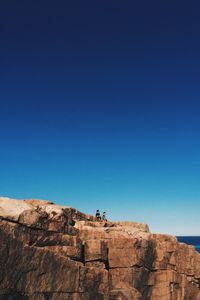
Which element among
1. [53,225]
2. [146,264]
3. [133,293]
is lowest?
[133,293]

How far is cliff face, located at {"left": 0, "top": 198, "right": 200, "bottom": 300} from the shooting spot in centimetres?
2419

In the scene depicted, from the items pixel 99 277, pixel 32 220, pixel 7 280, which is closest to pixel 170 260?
pixel 99 277

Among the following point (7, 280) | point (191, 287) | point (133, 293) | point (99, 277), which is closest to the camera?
point (7, 280)

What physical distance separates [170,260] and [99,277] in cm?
1736

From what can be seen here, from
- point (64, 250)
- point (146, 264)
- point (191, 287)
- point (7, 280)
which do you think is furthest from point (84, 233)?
point (191, 287)

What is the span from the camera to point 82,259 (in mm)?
34625

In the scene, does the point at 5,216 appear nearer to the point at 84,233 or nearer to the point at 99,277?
the point at 99,277

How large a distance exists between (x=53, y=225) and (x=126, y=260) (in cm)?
1011

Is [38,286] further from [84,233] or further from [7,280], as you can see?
[84,233]

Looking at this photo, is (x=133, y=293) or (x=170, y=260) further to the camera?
(x=170, y=260)

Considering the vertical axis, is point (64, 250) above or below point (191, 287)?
above

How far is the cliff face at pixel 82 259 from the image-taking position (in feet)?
79.4

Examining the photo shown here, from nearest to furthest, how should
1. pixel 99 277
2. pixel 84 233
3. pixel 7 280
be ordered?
pixel 7 280 < pixel 99 277 < pixel 84 233

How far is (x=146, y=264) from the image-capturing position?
41781 millimetres
